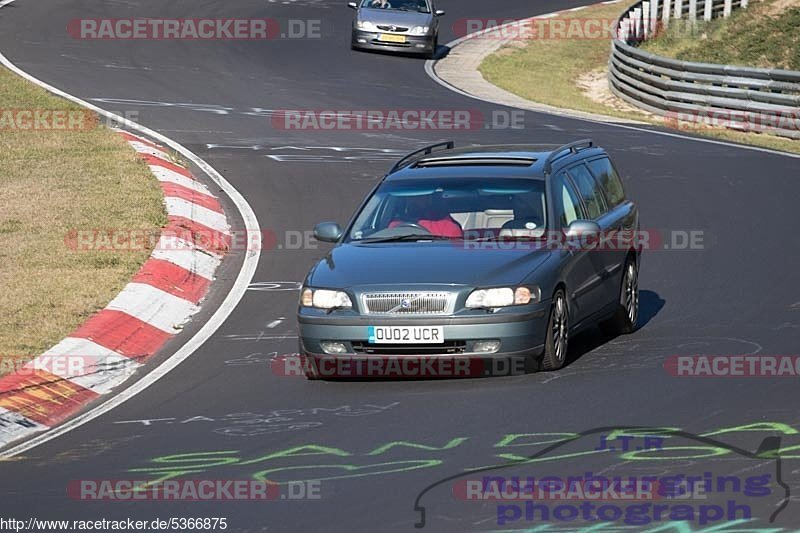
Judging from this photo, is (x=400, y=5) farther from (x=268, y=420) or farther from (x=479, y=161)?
(x=268, y=420)

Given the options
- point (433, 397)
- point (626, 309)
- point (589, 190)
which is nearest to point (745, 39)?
point (589, 190)

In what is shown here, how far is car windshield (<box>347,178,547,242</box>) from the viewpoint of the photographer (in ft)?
38.6

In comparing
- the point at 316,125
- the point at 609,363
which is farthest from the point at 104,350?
the point at 316,125

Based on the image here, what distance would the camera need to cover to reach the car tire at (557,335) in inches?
431

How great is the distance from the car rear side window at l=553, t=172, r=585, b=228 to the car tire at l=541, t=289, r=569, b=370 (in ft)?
2.80

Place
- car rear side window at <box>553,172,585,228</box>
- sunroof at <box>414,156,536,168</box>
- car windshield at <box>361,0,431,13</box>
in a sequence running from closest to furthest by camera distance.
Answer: car rear side window at <box>553,172,585,228</box>, sunroof at <box>414,156,536,168</box>, car windshield at <box>361,0,431,13</box>

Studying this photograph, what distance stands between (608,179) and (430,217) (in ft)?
7.12

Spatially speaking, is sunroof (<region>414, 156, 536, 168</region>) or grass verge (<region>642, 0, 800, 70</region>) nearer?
sunroof (<region>414, 156, 536, 168</region>)

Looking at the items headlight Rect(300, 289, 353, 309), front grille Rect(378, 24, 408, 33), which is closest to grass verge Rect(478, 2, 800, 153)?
front grille Rect(378, 24, 408, 33)

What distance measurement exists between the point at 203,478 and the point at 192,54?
89.6 feet

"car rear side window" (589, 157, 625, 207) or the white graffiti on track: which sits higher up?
"car rear side window" (589, 157, 625, 207)

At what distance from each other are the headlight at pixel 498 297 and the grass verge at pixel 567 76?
15305mm

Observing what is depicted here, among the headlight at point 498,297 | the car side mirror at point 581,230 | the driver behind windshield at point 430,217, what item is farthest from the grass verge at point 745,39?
the headlight at point 498,297

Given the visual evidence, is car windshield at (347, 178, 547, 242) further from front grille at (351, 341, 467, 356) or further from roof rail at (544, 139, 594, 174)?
front grille at (351, 341, 467, 356)
